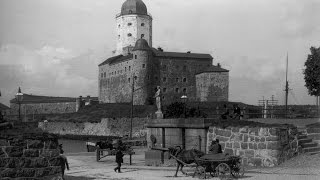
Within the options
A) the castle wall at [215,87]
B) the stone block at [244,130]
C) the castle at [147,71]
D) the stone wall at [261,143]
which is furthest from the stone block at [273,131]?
the castle wall at [215,87]

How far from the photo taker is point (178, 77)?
9481 cm

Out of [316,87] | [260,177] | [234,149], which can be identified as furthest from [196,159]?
[316,87]

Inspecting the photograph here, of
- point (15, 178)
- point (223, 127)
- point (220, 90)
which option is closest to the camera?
point (15, 178)

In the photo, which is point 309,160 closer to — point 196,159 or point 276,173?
point 276,173

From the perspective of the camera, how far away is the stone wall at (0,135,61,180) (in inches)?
358

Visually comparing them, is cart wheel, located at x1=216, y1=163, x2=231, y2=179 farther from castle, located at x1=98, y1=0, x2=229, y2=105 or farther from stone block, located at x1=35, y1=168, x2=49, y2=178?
castle, located at x1=98, y1=0, x2=229, y2=105

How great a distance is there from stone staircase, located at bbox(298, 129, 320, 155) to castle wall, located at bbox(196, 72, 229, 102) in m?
71.2

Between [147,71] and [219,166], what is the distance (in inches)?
3029

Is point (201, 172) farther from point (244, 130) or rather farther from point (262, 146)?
point (244, 130)

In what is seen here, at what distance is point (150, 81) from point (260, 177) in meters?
77.5

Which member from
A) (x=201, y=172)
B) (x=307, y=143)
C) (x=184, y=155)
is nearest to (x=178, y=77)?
(x=307, y=143)

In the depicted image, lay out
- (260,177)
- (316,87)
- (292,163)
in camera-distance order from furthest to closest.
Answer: (316,87)
(292,163)
(260,177)

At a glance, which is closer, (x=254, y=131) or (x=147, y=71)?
(x=254, y=131)

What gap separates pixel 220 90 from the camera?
293 ft
